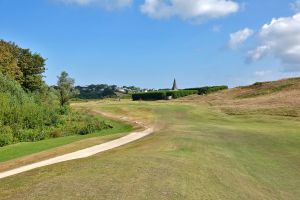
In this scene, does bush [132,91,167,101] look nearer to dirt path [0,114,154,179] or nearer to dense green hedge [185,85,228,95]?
dense green hedge [185,85,228,95]

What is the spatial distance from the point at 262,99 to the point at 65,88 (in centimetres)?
3424

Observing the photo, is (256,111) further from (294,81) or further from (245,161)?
(245,161)

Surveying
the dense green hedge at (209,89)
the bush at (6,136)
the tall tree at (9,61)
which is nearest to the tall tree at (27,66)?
the tall tree at (9,61)

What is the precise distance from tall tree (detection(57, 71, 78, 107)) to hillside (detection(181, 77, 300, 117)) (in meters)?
23.1

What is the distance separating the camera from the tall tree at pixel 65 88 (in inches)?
3071

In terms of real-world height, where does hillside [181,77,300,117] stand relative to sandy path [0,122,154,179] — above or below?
above

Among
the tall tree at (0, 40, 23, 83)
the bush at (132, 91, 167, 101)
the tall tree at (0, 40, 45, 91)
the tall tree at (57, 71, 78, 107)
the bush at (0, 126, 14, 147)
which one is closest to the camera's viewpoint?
the bush at (0, 126, 14, 147)

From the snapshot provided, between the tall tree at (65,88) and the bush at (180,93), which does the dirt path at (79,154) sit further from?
the bush at (180,93)

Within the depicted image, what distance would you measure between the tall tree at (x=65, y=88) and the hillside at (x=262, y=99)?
908 inches

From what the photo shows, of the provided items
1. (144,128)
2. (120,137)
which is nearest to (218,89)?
(144,128)

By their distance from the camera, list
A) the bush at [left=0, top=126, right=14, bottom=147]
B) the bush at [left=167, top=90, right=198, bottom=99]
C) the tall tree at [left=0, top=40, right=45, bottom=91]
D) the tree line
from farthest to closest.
→ 1. the bush at [left=167, top=90, right=198, bottom=99]
2. the tall tree at [left=0, top=40, right=45, bottom=91]
3. the tree line
4. the bush at [left=0, top=126, right=14, bottom=147]

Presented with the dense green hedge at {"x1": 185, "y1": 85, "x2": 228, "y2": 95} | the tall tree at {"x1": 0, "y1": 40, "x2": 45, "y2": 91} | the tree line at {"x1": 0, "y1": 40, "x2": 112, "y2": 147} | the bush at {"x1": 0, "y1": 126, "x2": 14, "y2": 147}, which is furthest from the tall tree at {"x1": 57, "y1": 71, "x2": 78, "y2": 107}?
the bush at {"x1": 0, "y1": 126, "x2": 14, "y2": 147}

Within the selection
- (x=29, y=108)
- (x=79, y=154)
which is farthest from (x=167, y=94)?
(x=79, y=154)

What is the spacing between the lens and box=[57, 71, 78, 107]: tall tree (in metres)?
78.0
